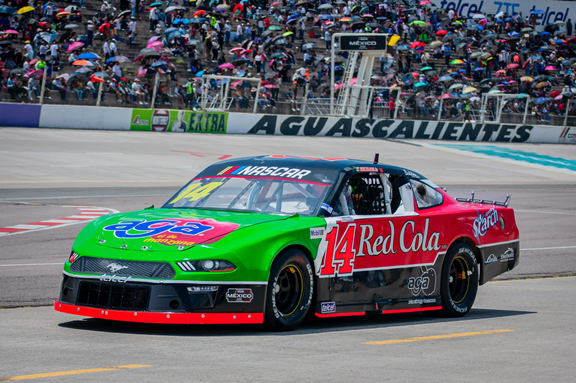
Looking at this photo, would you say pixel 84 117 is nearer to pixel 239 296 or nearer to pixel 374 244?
pixel 374 244

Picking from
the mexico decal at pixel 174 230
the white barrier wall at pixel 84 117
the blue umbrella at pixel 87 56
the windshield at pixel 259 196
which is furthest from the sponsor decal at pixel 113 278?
the blue umbrella at pixel 87 56

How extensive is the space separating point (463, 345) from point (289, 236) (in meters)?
1.54

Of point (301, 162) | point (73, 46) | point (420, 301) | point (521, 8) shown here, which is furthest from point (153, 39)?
point (521, 8)

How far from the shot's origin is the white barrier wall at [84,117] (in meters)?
29.8

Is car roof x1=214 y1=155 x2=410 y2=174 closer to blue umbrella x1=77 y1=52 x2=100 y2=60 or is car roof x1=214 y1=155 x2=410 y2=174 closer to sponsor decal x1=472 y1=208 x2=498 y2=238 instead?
sponsor decal x1=472 y1=208 x2=498 y2=238

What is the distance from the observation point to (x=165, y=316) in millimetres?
5820

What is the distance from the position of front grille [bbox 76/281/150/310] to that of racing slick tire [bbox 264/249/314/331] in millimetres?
929

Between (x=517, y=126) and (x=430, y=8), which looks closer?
(x=517, y=126)

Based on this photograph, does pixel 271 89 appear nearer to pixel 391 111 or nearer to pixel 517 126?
pixel 391 111

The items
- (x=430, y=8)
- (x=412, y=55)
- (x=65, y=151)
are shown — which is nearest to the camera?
(x=65, y=151)

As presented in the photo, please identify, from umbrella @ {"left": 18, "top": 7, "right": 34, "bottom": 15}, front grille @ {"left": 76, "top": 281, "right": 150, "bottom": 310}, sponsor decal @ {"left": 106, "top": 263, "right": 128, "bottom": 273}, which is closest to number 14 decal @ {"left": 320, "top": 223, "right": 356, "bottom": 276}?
front grille @ {"left": 76, "top": 281, "right": 150, "bottom": 310}

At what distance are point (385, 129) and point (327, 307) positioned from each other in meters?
32.2

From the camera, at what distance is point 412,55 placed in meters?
43.9

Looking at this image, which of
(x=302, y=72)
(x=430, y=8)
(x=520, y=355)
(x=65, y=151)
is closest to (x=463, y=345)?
(x=520, y=355)
